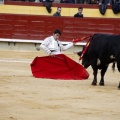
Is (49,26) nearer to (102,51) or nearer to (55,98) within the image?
(102,51)

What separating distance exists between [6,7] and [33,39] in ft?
6.44

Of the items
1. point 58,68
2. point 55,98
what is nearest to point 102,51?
point 58,68

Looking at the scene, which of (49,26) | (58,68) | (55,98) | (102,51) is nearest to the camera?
(55,98)

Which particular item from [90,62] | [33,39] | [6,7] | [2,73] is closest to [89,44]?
[90,62]

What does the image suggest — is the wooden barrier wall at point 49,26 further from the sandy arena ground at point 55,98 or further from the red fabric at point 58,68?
the red fabric at point 58,68

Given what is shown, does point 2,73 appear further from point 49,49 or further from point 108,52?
point 108,52

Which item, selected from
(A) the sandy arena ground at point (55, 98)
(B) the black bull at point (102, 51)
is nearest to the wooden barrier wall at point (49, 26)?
(A) the sandy arena ground at point (55, 98)

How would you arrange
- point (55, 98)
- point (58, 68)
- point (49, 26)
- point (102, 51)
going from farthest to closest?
point (49, 26) → point (58, 68) → point (102, 51) → point (55, 98)

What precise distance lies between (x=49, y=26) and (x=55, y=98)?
1129 cm

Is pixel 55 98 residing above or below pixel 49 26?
above

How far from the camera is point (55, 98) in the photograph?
10609 millimetres

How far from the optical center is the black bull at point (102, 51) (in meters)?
12.3

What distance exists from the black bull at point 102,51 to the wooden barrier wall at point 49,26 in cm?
824

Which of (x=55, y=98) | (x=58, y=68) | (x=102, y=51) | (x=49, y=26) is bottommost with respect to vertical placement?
(x=49, y=26)
